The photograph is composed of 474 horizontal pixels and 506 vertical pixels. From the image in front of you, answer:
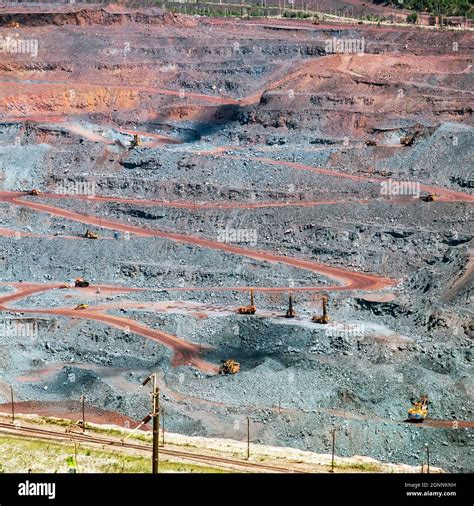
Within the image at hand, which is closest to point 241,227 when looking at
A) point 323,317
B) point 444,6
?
point 323,317

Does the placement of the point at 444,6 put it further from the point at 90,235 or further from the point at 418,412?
the point at 418,412

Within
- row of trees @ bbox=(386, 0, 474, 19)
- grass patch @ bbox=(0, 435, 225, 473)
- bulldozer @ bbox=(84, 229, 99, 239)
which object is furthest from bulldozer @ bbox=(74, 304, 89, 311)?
row of trees @ bbox=(386, 0, 474, 19)

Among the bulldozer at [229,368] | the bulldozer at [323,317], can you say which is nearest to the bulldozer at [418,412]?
the bulldozer at [229,368]

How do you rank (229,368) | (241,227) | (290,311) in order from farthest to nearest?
(241,227), (290,311), (229,368)

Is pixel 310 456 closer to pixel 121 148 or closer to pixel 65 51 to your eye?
pixel 121 148

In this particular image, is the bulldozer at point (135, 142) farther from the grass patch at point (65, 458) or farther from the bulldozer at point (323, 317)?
the grass patch at point (65, 458)

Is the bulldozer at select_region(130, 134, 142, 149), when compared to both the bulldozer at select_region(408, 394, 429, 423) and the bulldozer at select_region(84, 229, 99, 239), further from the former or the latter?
the bulldozer at select_region(408, 394, 429, 423)
